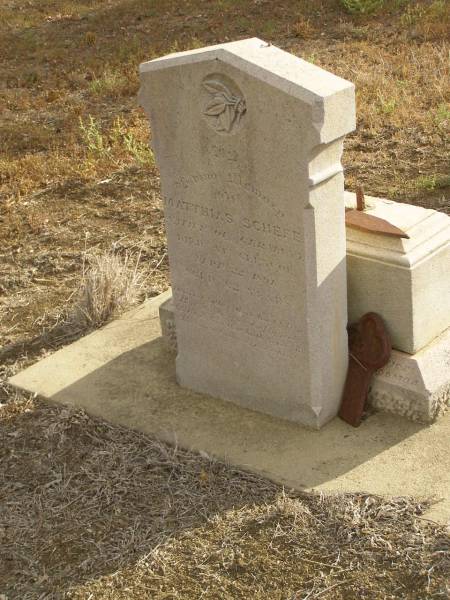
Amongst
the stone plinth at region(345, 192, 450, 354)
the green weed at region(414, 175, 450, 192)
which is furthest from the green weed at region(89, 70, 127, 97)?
the stone plinth at region(345, 192, 450, 354)

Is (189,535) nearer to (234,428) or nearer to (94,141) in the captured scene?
(234,428)

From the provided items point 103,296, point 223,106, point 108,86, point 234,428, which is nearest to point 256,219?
point 223,106

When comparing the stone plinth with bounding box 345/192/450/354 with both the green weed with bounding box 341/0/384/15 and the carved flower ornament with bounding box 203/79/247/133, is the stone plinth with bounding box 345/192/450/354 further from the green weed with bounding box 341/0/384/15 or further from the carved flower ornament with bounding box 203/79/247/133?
the green weed with bounding box 341/0/384/15

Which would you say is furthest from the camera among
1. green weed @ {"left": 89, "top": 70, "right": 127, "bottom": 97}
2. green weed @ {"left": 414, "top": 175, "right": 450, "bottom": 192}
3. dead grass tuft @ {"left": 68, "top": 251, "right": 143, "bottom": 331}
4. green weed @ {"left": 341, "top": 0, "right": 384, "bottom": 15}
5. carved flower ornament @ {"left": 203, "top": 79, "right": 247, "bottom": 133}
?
green weed @ {"left": 341, "top": 0, "right": 384, "bottom": 15}

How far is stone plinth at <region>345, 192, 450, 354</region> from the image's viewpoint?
4.46 meters

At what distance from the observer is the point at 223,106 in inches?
164

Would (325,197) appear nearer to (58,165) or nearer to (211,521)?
(211,521)

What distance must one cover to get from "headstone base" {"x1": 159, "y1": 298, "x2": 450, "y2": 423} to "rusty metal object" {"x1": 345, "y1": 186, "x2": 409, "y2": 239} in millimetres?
613

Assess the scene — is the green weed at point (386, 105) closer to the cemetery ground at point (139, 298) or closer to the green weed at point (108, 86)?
the cemetery ground at point (139, 298)

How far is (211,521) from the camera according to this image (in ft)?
13.4

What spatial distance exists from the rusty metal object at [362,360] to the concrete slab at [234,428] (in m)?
0.09

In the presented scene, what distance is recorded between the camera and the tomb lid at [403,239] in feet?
14.6

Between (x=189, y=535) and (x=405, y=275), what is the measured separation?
5.17 ft

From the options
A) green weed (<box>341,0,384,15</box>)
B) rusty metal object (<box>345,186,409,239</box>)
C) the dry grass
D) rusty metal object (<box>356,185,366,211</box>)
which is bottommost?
the dry grass
